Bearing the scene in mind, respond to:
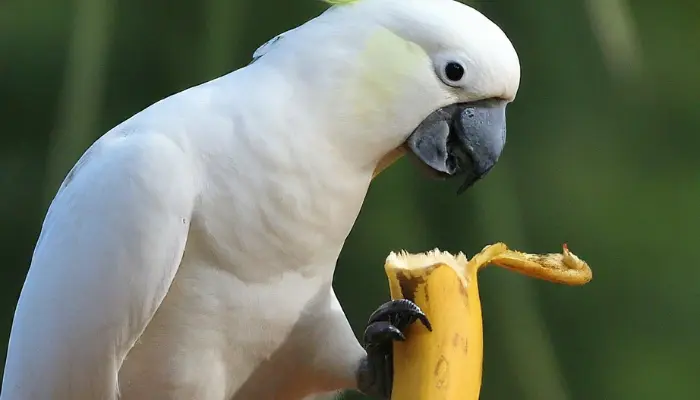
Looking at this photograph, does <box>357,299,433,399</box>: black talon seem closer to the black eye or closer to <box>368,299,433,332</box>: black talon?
<box>368,299,433,332</box>: black talon

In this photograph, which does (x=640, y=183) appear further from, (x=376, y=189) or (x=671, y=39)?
(x=376, y=189)

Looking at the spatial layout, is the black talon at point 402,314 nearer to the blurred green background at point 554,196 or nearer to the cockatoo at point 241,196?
the cockatoo at point 241,196

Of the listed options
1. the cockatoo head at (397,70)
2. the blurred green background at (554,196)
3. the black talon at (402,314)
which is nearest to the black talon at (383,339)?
the black talon at (402,314)

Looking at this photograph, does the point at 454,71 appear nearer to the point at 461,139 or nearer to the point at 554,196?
the point at 461,139

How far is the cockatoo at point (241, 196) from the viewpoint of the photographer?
0.77m

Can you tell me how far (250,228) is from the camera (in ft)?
2.68

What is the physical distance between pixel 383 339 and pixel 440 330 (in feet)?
0.35

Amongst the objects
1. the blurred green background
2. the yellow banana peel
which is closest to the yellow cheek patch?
the yellow banana peel

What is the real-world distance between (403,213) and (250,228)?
913 mm

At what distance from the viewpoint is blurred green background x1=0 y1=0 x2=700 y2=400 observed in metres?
1.66

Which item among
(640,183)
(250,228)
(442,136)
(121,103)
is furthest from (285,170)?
(640,183)

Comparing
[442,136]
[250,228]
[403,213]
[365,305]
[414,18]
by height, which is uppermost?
[414,18]

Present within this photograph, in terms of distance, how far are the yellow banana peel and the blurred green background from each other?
2.76ft

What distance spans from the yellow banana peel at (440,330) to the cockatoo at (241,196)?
22 mm
